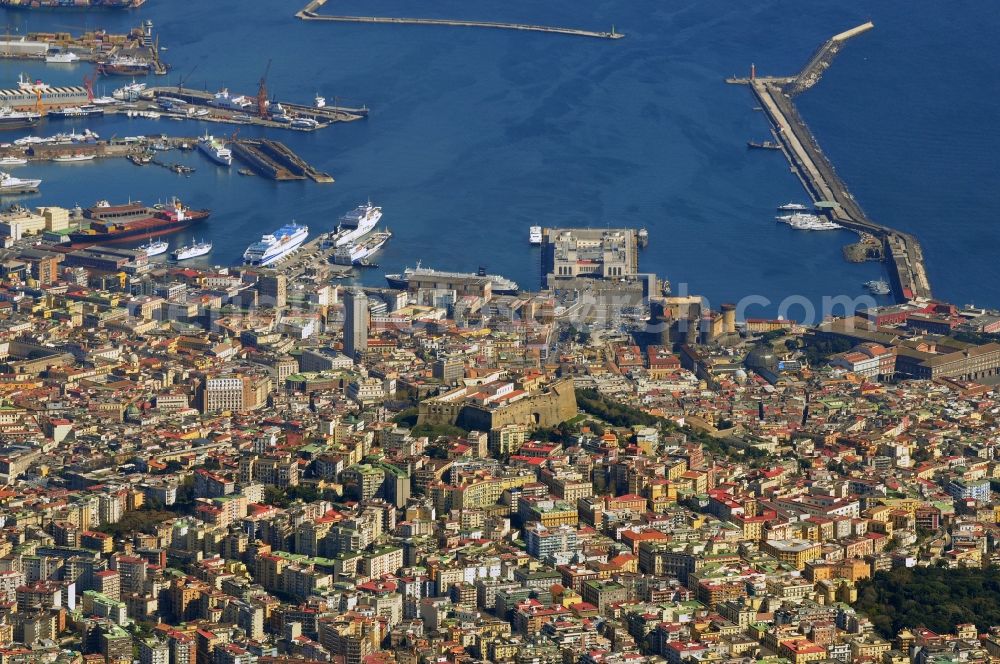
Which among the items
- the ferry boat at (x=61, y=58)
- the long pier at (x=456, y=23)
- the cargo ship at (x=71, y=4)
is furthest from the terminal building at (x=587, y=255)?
the cargo ship at (x=71, y=4)

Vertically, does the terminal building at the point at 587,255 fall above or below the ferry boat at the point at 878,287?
above

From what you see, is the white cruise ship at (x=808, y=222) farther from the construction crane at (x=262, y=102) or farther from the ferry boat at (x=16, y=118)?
the ferry boat at (x=16, y=118)

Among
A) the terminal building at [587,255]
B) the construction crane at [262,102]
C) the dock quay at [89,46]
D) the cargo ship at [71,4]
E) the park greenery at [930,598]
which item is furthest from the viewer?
the cargo ship at [71,4]

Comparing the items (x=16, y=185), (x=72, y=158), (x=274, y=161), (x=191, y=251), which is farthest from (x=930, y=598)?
(x=72, y=158)

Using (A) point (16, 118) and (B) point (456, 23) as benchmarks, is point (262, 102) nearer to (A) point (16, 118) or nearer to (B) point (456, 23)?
(A) point (16, 118)

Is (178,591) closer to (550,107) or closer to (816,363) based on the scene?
(816,363)

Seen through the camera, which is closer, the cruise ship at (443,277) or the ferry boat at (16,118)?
the cruise ship at (443,277)

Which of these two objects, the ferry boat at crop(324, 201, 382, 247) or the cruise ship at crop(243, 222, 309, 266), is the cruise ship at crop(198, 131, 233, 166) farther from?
the cruise ship at crop(243, 222, 309, 266)
